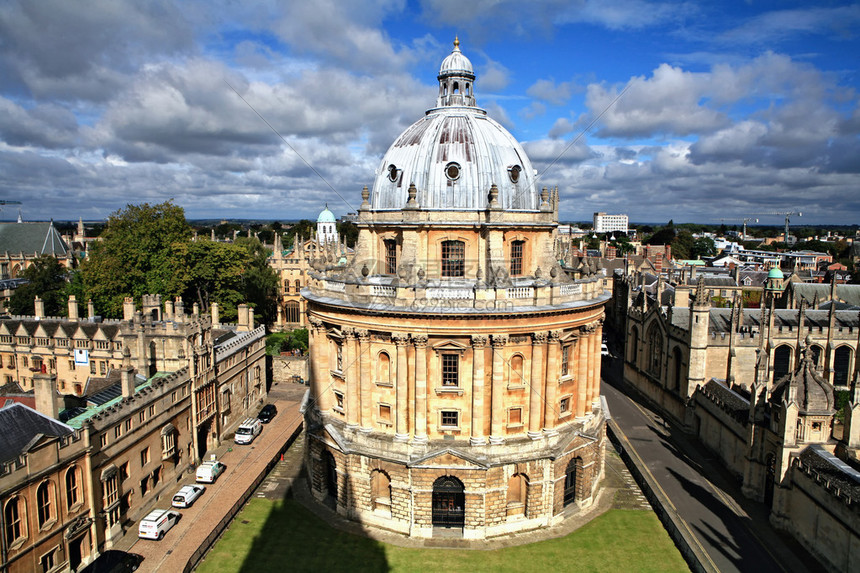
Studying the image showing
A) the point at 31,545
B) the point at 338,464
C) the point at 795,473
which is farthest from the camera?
the point at 338,464

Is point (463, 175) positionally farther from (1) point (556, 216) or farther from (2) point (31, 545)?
(2) point (31, 545)

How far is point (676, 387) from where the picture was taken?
163ft

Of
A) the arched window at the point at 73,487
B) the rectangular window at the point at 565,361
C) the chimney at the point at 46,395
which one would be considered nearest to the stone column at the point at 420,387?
the rectangular window at the point at 565,361

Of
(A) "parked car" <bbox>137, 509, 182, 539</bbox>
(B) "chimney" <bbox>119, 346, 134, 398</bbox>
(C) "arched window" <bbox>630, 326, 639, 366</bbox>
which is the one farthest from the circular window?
(C) "arched window" <bbox>630, 326, 639, 366</bbox>

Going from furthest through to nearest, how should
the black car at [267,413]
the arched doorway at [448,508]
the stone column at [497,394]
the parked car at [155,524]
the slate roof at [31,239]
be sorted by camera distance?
the slate roof at [31,239] → the black car at [267,413] → the arched doorway at [448,508] → the parked car at [155,524] → the stone column at [497,394]

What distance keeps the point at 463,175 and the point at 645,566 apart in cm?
2385

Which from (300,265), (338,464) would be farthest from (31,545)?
(300,265)

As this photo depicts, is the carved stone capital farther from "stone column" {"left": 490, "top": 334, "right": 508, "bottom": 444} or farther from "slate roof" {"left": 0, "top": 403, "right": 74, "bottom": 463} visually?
"slate roof" {"left": 0, "top": 403, "right": 74, "bottom": 463}

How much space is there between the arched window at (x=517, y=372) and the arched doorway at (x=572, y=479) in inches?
258

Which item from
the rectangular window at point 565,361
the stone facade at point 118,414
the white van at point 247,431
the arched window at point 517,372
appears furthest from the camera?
the white van at point 247,431

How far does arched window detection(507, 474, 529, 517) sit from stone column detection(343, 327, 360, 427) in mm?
9766

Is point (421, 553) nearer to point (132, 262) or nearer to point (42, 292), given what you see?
point (132, 262)

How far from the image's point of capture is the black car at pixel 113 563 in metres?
26.2

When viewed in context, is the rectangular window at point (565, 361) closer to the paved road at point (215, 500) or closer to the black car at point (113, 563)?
the paved road at point (215, 500)
